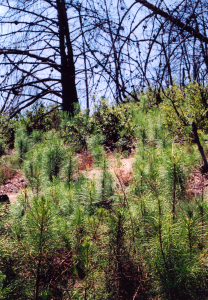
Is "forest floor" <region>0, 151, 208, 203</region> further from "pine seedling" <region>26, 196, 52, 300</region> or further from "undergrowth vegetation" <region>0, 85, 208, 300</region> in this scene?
"pine seedling" <region>26, 196, 52, 300</region>

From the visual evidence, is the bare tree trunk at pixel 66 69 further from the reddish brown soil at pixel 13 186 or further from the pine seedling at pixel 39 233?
the pine seedling at pixel 39 233

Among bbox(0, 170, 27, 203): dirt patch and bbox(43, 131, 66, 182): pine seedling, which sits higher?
bbox(43, 131, 66, 182): pine seedling

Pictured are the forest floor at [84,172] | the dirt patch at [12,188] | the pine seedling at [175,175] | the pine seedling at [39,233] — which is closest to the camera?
the pine seedling at [39,233]

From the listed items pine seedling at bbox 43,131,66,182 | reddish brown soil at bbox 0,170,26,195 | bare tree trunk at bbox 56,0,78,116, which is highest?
bare tree trunk at bbox 56,0,78,116

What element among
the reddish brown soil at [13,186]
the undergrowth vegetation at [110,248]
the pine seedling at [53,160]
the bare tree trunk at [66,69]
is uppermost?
the bare tree trunk at [66,69]

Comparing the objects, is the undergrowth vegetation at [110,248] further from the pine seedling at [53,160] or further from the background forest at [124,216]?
the pine seedling at [53,160]

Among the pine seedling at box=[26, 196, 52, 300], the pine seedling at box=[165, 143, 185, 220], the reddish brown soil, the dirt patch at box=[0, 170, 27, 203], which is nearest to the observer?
the pine seedling at box=[26, 196, 52, 300]

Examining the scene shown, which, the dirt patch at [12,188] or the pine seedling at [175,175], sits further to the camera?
the dirt patch at [12,188]

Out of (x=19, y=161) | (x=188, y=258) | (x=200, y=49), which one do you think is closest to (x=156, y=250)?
(x=188, y=258)

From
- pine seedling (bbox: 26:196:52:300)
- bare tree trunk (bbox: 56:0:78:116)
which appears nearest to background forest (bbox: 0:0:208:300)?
pine seedling (bbox: 26:196:52:300)

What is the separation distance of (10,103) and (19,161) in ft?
4.12

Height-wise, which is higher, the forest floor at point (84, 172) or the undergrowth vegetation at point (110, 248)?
the forest floor at point (84, 172)

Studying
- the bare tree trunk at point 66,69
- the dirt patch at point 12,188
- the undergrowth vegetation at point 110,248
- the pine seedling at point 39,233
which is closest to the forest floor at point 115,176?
the dirt patch at point 12,188

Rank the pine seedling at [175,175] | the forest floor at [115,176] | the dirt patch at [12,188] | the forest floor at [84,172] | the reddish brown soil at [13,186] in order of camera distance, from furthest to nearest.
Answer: the reddish brown soil at [13,186]
the dirt patch at [12,188]
the forest floor at [84,172]
the forest floor at [115,176]
the pine seedling at [175,175]
